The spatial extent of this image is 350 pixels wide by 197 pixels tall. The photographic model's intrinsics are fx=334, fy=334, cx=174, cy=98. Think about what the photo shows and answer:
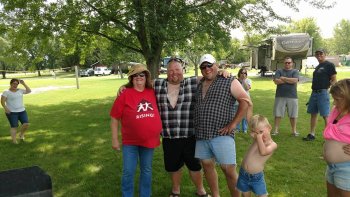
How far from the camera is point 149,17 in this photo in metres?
9.80

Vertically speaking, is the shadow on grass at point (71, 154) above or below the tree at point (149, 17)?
below

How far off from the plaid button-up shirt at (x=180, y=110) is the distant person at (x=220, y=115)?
0.57 feet

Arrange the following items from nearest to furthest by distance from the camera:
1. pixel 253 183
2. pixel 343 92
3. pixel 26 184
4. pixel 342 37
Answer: pixel 26 184
pixel 343 92
pixel 253 183
pixel 342 37

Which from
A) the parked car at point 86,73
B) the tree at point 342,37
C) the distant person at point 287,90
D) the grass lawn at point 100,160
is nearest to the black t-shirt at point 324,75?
the distant person at point 287,90

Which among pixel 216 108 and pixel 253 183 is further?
pixel 216 108

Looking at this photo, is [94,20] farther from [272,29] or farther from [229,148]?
[229,148]

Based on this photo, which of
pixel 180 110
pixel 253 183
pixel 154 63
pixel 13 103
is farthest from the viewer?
pixel 154 63

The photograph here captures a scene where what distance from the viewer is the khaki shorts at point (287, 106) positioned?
779 centimetres

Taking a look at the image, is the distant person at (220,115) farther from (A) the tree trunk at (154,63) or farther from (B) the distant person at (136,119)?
(A) the tree trunk at (154,63)

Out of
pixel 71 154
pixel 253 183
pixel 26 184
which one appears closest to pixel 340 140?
pixel 253 183

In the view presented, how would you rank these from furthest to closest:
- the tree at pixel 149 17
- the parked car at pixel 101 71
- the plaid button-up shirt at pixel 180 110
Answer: the parked car at pixel 101 71 → the tree at pixel 149 17 → the plaid button-up shirt at pixel 180 110

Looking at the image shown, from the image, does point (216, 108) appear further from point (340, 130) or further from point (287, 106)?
point (287, 106)

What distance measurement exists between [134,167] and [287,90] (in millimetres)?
4938

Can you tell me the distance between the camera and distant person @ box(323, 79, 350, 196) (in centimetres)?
309
